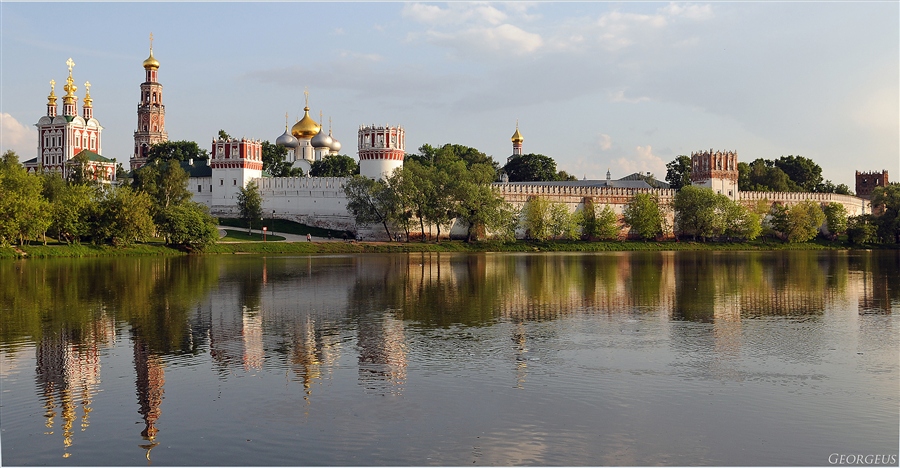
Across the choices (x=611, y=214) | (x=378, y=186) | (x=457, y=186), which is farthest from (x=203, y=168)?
(x=611, y=214)

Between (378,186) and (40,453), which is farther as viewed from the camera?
(378,186)

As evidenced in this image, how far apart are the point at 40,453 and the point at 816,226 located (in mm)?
67950

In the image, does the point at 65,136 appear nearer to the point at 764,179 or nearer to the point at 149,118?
the point at 149,118

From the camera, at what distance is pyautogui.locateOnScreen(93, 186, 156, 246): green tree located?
44.7 m

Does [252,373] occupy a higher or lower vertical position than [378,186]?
lower

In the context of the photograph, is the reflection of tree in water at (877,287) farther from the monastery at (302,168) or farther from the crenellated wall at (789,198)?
the crenellated wall at (789,198)

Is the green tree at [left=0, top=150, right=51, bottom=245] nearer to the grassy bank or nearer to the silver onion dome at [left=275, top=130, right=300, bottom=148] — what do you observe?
the grassy bank

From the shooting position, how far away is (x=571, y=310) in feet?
64.8

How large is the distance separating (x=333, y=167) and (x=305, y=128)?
7912 millimetres

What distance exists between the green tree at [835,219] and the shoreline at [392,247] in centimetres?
335

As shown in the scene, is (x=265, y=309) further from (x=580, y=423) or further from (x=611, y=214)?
(x=611, y=214)

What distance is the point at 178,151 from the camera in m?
80.1

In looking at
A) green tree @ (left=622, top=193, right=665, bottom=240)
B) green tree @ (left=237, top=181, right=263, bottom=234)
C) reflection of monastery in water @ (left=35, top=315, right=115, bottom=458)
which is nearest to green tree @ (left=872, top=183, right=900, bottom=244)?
green tree @ (left=622, top=193, right=665, bottom=240)

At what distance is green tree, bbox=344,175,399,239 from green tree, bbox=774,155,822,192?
52.5 meters
